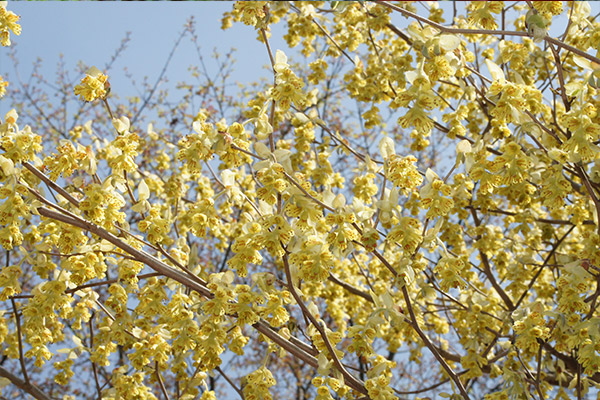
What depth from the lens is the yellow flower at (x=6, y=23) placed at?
8.72 ft

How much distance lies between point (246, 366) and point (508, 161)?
6985 mm

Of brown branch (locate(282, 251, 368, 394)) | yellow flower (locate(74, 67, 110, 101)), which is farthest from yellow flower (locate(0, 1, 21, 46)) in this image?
brown branch (locate(282, 251, 368, 394))

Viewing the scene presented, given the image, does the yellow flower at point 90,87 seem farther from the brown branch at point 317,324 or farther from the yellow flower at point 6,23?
the brown branch at point 317,324

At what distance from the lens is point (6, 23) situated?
2.67 m

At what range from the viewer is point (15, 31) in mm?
2693

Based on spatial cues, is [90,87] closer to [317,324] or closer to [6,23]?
[6,23]

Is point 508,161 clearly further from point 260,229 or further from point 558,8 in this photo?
point 260,229

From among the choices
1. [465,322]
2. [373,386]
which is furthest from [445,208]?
[465,322]

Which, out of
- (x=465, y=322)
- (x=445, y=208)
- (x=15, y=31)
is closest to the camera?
→ (x=445, y=208)

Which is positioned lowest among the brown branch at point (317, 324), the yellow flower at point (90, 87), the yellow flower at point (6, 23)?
the brown branch at point (317, 324)

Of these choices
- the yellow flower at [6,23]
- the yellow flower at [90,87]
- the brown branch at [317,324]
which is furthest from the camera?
the yellow flower at [6,23]

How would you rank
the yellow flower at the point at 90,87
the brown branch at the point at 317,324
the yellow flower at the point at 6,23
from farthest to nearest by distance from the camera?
the yellow flower at the point at 6,23 < the yellow flower at the point at 90,87 < the brown branch at the point at 317,324

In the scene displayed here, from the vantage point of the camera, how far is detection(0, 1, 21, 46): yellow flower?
2658 mm

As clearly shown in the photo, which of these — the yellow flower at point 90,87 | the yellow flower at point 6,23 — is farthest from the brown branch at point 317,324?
the yellow flower at point 6,23
